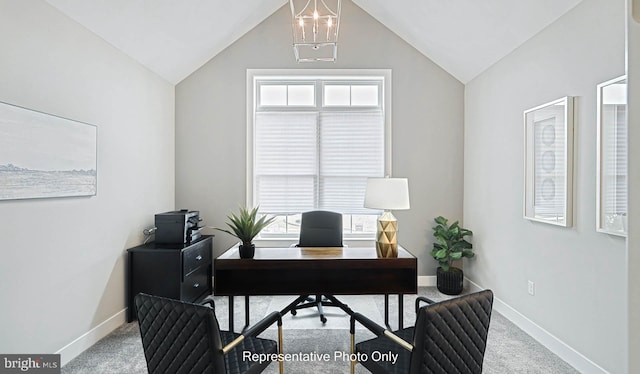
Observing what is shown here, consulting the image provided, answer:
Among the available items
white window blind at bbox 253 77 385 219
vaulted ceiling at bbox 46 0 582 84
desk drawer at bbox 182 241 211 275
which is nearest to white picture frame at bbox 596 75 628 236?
vaulted ceiling at bbox 46 0 582 84

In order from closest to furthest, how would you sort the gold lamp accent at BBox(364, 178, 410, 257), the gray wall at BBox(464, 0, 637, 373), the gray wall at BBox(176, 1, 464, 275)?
the gray wall at BBox(464, 0, 637, 373), the gold lamp accent at BBox(364, 178, 410, 257), the gray wall at BBox(176, 1, 464, 275)

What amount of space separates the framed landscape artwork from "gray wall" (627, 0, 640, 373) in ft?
9.19

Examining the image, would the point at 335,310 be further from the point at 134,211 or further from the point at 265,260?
the point at 134,211

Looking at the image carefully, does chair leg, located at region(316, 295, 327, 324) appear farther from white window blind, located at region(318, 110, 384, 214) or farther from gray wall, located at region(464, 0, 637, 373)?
gray wall, located at region(464, 0, 637, 373)

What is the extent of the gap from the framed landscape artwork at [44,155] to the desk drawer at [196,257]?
103 cm

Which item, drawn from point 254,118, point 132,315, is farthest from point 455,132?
point 132,315

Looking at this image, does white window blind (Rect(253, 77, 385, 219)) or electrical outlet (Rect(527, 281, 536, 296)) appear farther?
white window blind (Rect(253, 77, 385, 219))

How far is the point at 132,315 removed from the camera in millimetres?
3242

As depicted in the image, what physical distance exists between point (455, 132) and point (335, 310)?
8.92ft

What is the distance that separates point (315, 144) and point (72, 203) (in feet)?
8.94

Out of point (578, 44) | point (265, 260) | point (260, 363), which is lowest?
point (260, 363)

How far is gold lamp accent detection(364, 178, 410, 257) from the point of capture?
2.54 m

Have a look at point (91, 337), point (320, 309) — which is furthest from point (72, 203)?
point (320, 309)

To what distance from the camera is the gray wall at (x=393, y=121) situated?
4227mm
